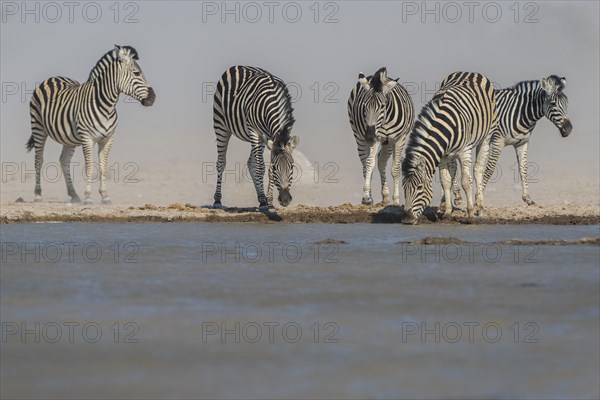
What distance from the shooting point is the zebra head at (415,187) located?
46.6ft

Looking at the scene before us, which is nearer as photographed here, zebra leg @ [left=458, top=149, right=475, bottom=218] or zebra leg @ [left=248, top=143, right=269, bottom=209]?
zebra leg @ [left=458, top=149, right=475, bottom=218]

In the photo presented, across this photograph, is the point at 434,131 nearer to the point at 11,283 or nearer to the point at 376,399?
the point at 11,283

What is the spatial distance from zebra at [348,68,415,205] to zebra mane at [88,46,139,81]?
384 centimetres

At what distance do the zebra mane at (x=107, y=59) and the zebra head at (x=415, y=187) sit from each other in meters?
6.32

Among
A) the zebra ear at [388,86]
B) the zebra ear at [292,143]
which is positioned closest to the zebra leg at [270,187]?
the zebra ear at [292,143]

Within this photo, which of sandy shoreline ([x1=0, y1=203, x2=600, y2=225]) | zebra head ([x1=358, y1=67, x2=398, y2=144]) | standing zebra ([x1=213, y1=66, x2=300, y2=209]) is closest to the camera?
sandy shoreline ([x1=0, y1=203, x2=600, y2=225])

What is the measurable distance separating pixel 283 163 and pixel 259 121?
53.9 inches

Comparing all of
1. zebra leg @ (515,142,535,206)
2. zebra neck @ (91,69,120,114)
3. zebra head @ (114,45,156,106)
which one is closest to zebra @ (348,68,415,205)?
zebra leg @ (515,142,535,206)

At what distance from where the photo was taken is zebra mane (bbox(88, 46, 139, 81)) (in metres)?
18.9

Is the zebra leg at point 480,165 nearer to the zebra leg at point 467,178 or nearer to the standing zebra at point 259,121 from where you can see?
the zebra leg at point 467,178

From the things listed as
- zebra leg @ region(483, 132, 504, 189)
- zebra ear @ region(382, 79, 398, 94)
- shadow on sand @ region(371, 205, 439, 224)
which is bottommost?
shadow on sand @ region(371, 205, 439, 224)

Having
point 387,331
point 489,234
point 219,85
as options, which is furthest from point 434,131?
point 387,331

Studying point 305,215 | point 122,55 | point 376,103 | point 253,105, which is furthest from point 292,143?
point 122,55

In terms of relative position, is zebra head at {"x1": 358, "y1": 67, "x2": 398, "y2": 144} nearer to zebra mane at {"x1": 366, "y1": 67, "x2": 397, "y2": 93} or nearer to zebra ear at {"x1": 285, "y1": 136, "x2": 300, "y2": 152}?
zebra mane at {"x1": 366, "y1": 67, "x2": 397, "y2": 93}
